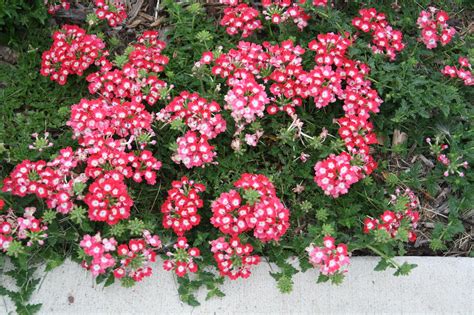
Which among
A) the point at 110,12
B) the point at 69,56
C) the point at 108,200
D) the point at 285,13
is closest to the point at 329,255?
the point at 108,200

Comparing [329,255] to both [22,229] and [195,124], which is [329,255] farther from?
[22,229]

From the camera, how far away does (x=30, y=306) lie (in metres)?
2.85

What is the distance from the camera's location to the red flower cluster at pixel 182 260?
2.85 meters

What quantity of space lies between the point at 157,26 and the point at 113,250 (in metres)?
1.79

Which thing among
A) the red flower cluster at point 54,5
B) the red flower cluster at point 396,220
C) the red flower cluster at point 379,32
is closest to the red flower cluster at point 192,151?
the red flower cluster at point 396,220

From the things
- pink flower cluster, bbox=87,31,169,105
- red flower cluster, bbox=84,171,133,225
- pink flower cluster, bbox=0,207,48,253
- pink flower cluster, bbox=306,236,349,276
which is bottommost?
pink flower cluster, bbox=306,236,349,276

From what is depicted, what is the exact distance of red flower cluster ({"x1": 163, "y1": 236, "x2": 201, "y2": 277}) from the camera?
9.34ft

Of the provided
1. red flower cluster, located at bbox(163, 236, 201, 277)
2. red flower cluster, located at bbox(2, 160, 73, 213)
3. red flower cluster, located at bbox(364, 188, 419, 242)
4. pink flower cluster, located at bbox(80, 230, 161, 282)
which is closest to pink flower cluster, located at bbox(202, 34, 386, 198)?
red flower cluster, located at bbox(364, 188, 419, 242)

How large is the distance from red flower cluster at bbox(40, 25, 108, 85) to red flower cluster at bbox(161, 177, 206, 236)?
1088mm

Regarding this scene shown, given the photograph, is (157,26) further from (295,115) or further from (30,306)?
(30,306)

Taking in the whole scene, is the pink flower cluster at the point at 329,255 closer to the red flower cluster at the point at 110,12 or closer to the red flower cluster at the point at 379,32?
the red flower cluster at the point at 379,32

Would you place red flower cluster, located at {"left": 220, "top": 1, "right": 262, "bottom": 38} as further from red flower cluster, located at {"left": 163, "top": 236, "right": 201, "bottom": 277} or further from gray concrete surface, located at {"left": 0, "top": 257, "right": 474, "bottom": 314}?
gray concrete surface, located at {"left": 0, "top": 257, "right": 474, "bottom": 314}

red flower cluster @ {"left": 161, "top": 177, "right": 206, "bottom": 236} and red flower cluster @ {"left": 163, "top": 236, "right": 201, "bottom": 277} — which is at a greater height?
red flower cluster @ {"left": 161, "top": 177, "right": 206, "bottom": 236}

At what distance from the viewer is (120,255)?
9.33 feet
